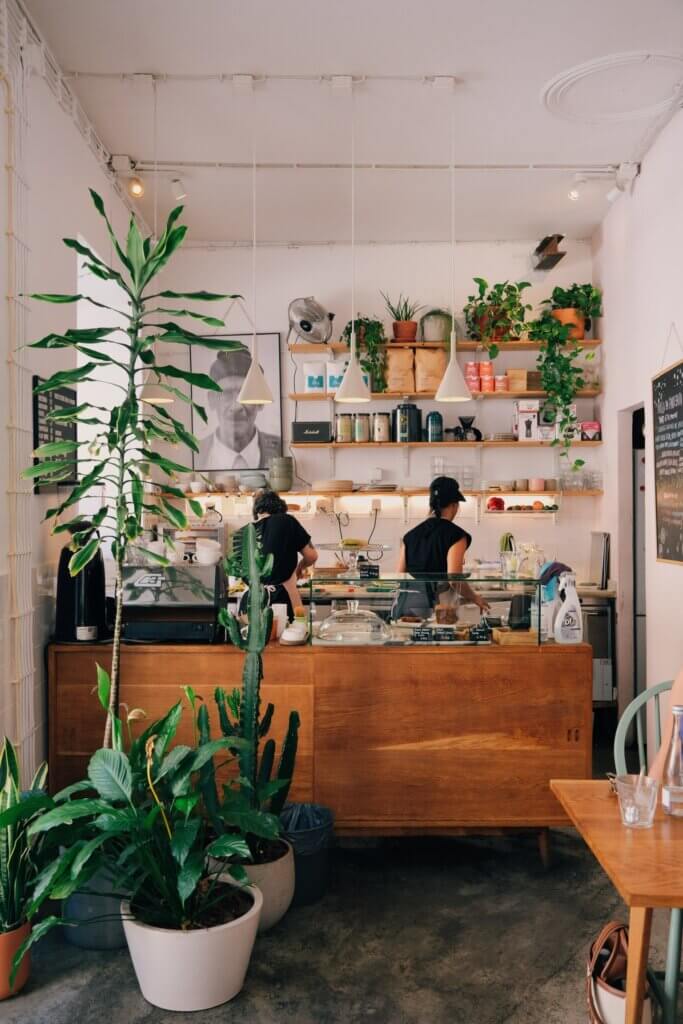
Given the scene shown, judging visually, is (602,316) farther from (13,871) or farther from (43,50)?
(13,871)

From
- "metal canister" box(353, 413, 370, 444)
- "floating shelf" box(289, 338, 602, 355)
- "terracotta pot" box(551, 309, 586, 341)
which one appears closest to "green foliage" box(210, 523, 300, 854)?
"metal canister" box(353, 413, 370, 444)

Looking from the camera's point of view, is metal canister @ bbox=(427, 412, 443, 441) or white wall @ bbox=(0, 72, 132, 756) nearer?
white wall @ bbox=(0, 72, 132, 756)

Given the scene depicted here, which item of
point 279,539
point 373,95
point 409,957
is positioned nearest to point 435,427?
point 279,539

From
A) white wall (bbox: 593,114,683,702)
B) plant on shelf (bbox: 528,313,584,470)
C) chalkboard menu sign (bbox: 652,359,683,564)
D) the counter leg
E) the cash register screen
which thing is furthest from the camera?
plant on shelf (bbox: 528,313,584,470)

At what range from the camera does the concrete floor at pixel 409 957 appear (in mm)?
2492

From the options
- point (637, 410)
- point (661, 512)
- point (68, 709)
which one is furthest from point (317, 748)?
point (637, 410)

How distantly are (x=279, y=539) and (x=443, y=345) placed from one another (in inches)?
98.6

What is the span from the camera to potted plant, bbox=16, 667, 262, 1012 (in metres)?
2.43

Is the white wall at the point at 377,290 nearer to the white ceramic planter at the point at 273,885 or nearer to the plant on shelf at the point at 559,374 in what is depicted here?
the plant on shelf at the point at 559,374

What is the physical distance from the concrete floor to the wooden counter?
0.23m

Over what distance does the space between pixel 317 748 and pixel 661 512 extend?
2.37 meters

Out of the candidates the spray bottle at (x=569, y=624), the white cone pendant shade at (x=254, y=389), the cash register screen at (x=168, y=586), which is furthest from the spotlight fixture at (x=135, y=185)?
the spray bottle at (x=569, y=624)

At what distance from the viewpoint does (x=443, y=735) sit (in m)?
3.44

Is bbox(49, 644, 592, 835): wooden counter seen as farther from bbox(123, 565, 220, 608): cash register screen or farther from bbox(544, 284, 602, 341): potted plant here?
bbox(544, 284, 602, 341): potted plant
